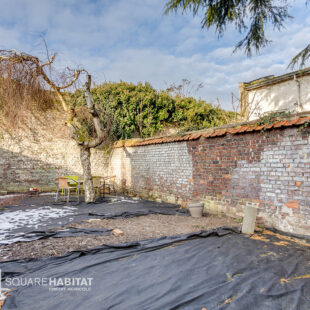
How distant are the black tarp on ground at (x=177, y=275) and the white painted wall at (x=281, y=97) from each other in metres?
6.97

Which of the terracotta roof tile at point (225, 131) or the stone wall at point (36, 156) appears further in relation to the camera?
the stone wall at point (36, 156)

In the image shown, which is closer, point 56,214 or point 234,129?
point 234,129

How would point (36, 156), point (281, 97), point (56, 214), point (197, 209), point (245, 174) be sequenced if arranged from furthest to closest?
point (36, 156), point (281, 97), point (56, 214), point (197, 209), point (245, 174)

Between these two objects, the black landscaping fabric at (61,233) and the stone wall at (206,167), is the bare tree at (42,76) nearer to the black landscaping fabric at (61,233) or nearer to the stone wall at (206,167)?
the stone wall at (206,167)

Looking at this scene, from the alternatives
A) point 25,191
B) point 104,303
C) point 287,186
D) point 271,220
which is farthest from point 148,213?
point 25,191

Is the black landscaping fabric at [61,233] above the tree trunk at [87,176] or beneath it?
beneath

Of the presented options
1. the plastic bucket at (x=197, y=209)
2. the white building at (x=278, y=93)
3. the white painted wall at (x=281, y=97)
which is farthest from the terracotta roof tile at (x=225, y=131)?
the white painted wall at (x=281, y=97)

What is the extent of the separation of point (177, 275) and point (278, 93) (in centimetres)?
962

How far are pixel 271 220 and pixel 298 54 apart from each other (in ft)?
10.1

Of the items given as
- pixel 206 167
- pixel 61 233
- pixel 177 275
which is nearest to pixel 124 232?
pixel 61 233

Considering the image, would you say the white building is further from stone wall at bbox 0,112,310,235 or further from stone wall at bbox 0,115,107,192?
stone wall at bbox 0,115,107,192

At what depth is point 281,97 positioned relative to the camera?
9531mm

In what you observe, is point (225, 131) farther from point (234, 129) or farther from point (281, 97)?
point (281, 97)

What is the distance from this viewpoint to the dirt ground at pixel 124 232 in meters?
3.29
